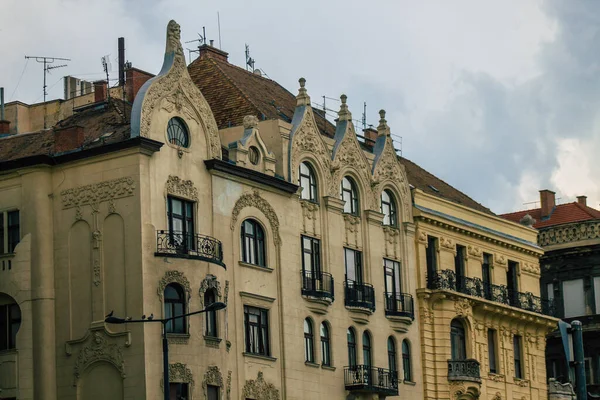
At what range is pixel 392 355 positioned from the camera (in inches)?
2793

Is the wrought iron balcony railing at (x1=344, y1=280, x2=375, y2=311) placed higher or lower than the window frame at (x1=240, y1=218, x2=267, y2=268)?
lower

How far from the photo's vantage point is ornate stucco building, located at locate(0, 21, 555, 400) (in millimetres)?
56562

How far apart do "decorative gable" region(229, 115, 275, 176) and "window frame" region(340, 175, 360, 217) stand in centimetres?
603

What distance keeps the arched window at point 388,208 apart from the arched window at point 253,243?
10426 mm

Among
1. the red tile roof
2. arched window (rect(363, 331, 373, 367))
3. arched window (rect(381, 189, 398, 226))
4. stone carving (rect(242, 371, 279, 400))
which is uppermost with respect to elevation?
the red tile roof

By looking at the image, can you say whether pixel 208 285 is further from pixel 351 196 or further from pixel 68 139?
pixel 351 196

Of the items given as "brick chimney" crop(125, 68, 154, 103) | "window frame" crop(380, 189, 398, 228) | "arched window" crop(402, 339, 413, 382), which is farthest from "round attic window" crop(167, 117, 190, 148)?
"arched window" crop(402, 339, 413, 382)

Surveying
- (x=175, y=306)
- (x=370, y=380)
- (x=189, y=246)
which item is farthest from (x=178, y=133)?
(x=370, y=380)

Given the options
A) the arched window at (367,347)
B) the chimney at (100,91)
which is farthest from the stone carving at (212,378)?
the chimney at (100,91)

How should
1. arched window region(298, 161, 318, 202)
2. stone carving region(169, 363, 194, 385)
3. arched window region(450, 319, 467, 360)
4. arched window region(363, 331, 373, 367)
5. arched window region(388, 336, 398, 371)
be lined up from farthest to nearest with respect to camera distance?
arched window region(450, 319, 467, 360) → arched window region(388, 336, 398, 371) → arched window region(363, 331, 373, 367) → arched window region(298, 161, 318, 202) → stone carving region(169, 363, 194, 385)

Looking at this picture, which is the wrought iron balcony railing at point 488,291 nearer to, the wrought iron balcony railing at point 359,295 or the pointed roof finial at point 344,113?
the wrought iron balcony railing at point 359,295

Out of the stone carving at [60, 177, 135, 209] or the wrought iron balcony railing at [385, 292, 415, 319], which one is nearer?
the stone carving at [60, 177, 135, 209]

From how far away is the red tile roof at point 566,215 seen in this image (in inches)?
3709

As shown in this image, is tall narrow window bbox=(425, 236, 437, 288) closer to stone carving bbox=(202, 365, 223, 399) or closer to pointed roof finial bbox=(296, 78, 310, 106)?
pointed roof finial bbox=(296, 78, 310, 106)
